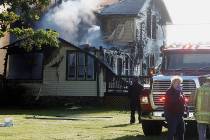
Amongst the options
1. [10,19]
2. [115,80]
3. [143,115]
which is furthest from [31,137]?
[115,80]

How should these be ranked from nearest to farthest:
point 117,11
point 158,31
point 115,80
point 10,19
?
1. point 10,19
2. point 115,80
3. point 117,11
4. point 158,31

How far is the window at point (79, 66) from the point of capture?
30.2 m

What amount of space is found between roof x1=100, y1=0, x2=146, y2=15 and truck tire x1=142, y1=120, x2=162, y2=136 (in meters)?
22.6

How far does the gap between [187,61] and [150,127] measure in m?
2.18

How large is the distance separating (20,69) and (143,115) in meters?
17.9

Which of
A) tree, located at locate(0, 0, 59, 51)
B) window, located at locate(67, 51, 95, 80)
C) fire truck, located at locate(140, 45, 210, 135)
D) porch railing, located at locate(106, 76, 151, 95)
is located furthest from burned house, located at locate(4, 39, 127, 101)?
fire truck, located at locate(140, 45, 210, 135)

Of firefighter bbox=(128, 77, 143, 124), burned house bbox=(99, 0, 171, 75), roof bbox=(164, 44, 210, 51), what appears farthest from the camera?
burned house bbox=(99, 0, 171, 75)

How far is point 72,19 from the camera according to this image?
3794cm

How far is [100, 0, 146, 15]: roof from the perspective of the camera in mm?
37656

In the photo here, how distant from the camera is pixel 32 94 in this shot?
30516mm

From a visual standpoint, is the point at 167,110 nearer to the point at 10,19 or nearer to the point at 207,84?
the point at 207,84

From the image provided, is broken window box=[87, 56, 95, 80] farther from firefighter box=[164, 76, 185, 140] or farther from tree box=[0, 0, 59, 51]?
firefighter box=[164, 76, 185, 140]

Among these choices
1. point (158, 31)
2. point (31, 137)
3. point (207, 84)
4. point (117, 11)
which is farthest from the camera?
point (158, 31)

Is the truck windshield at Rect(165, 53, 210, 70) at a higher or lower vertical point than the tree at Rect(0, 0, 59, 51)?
lower
